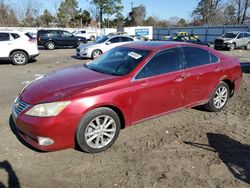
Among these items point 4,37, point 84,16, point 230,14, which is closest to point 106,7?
point 84,16

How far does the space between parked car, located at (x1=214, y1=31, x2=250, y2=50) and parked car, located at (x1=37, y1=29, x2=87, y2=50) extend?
13460 mm

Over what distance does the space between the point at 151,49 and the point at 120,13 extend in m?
61.8

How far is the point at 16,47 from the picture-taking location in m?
12.6

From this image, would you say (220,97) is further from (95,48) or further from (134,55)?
(95,48)

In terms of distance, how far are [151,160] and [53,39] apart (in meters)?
20.8

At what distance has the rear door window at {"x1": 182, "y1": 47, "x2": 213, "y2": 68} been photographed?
4992 millimetres

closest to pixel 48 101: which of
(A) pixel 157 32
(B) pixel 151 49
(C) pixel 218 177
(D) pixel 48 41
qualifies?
(B) pixel 151 49

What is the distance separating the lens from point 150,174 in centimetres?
347

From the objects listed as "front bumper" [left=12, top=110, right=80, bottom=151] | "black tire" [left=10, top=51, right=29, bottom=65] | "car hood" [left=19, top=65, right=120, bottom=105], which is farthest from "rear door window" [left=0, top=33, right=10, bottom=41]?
"front bumper" [left=12, top=110, right=80, bottom=151]

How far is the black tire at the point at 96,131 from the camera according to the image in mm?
3764

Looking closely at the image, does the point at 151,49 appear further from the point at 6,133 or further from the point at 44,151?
the point at 6,133

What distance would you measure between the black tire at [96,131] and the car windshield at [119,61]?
774 millimetres

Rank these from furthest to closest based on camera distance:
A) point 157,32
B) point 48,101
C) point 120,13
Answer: point 120,13
point 157,32
point 48,101

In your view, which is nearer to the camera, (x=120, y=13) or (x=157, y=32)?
(x=157, y=32)
